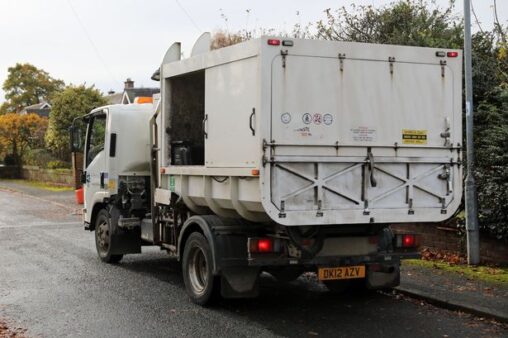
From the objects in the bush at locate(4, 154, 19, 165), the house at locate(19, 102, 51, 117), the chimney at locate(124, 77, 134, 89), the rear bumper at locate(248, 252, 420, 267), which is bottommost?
the rear bumper at locate(248, 252, 420, 267)

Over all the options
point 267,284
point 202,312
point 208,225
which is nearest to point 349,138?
Answer: point 208,225

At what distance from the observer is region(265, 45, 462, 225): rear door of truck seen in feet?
20.6

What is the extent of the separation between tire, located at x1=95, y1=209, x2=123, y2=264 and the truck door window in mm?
1019

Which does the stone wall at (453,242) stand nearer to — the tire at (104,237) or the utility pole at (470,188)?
the utility pole at (470,188)

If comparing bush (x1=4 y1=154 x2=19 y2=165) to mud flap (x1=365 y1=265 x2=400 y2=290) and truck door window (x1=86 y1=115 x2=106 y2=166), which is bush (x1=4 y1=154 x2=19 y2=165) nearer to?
truck door window (x1=86 y1=115 x2=106 y2=166)

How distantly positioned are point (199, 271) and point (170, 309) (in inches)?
22.5

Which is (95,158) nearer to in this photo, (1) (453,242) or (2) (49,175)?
(1) (453,242)

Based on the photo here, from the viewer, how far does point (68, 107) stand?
3619 cm

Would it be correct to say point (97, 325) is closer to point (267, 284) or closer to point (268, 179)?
point (268, 179)

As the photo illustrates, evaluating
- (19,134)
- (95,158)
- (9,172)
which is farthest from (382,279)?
(19,134)

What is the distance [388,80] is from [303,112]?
1088 mm

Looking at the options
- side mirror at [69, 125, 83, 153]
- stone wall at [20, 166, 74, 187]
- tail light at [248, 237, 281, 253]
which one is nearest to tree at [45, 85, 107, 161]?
stone wall at [20, 166, 74, 187]

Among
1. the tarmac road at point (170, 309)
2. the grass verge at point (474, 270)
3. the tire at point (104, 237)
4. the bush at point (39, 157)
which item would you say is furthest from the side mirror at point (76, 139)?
the bush at point (39, 157)

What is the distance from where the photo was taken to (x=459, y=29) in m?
14.1
